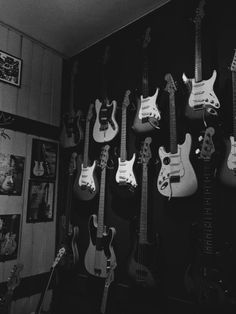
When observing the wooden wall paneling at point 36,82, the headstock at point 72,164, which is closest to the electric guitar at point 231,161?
the headstock at point 72,164

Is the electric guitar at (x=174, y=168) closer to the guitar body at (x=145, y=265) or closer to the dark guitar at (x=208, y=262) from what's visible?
the dark guitar at (x=208, y=262)

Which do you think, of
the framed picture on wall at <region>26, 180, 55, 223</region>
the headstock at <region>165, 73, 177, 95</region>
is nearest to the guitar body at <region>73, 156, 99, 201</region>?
the framed picture on wall at <region>26, 180, 55, 223</region>

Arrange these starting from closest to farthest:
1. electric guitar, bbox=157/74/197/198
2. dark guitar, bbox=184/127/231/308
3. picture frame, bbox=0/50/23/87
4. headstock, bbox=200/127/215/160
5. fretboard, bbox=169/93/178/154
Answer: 1. dark guitar, bbox=184/127/231/308
2. headstock, bbox=200/127/215/160
3. electric guitar, bbox=157/74/197/198
4. fretboard, bbox=169/93/178/154
5. picture frame, bbox=0/50/23/87

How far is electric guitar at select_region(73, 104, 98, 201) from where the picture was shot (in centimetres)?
238

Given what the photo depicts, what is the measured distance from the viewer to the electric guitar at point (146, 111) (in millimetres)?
1984

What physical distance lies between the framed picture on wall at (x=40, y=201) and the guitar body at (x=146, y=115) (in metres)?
1.20

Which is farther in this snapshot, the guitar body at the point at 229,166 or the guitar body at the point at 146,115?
the guitar body at the point at 146,115

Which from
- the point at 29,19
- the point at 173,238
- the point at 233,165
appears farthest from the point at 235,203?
the point at 29,19

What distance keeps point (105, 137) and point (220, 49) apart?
113cm

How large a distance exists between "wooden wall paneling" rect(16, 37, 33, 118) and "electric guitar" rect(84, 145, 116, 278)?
1015 millimetres

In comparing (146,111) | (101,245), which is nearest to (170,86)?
(146,111)

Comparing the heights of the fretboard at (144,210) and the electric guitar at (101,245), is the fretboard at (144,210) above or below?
above

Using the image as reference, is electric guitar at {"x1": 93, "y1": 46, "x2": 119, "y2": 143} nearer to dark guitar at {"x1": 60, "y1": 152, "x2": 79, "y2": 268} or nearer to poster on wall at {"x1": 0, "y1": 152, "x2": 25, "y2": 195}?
dark guitar at {"x1": 60, "y1": 152, "x2": 79, "y2": 268}

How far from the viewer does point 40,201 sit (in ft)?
8.80
